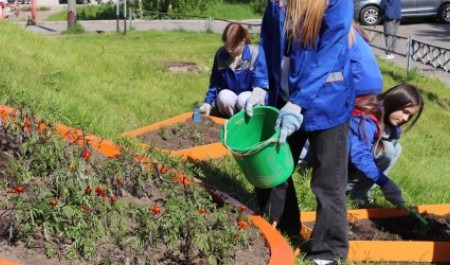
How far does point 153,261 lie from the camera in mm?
3012

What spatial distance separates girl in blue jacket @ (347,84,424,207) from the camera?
4406mm

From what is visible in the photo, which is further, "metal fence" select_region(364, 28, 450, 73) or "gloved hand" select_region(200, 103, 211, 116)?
"metal fence" select_region(364, 28, 450, 73)

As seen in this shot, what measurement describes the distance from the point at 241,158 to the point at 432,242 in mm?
1352

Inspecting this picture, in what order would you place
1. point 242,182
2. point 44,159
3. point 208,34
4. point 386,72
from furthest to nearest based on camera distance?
1. point 208,34
2. point 386,72
3. point 242,182
4. point 44,159

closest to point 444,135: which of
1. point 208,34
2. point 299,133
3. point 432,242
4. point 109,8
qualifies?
point 432,242

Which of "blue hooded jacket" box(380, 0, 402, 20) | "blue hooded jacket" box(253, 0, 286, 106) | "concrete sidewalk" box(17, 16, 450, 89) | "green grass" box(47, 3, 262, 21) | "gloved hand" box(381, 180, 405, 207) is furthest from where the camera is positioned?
"green grass" box(47, 3, 262, 21)

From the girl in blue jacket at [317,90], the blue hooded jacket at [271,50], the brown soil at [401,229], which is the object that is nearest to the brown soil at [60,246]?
the girl in blue jacket at [317,90]

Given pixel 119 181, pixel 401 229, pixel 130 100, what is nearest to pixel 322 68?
pixel 119 181

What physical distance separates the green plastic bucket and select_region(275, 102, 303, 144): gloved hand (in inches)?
1.6

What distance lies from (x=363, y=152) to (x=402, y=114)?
1.47 ft

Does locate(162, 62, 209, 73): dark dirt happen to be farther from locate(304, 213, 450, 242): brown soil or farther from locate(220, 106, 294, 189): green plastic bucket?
locate(220, 106, 294, 189): green plastic bucket

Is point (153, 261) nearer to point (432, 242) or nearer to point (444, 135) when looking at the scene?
point (432, 242)

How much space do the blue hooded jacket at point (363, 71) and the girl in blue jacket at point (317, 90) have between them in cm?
113

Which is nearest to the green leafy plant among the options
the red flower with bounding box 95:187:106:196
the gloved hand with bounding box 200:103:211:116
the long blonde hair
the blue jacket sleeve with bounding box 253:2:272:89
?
the red flower with bounding box 95:187:106:196
